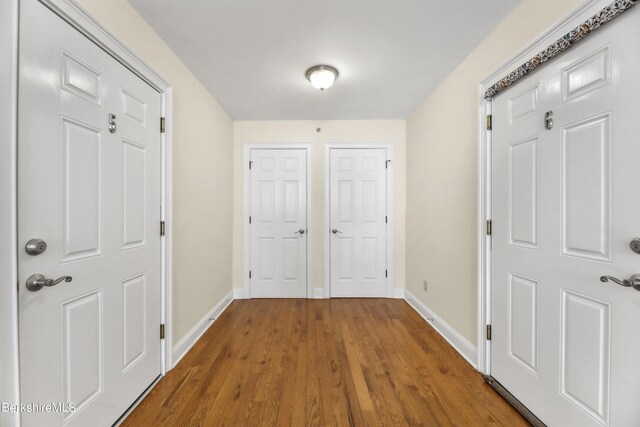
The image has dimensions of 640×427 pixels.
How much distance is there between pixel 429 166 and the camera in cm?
272

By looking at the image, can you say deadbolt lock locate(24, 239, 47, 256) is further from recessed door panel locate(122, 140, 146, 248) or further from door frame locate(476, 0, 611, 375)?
door frame locate(476, 0, 611, 375)

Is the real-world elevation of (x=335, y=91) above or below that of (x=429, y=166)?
above

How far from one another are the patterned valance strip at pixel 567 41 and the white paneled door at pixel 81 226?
2.30 metres

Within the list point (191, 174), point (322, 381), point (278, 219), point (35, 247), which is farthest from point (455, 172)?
point (35, 247)

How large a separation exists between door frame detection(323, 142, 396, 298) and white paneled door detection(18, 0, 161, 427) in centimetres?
211

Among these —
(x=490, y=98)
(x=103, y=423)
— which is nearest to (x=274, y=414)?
(x=103, y=423)

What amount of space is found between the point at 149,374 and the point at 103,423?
0.36m

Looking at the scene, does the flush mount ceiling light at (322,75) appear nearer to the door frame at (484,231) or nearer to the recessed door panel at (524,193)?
the door frame at (484,231)

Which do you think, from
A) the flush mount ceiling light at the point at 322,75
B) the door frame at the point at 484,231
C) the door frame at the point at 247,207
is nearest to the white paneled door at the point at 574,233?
the door frame at the point at 484,231

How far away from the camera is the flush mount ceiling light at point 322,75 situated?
2148 mm

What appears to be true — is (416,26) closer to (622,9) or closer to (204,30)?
(622,9)

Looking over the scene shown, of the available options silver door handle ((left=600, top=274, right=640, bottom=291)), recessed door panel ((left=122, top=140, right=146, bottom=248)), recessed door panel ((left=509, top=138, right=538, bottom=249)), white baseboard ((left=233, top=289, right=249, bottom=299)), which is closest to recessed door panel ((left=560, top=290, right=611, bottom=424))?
silver door handle ((left=600, top=274, right=640, bottom=291))

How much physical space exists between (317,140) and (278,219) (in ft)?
3.93

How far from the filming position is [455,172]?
87.0 inches
